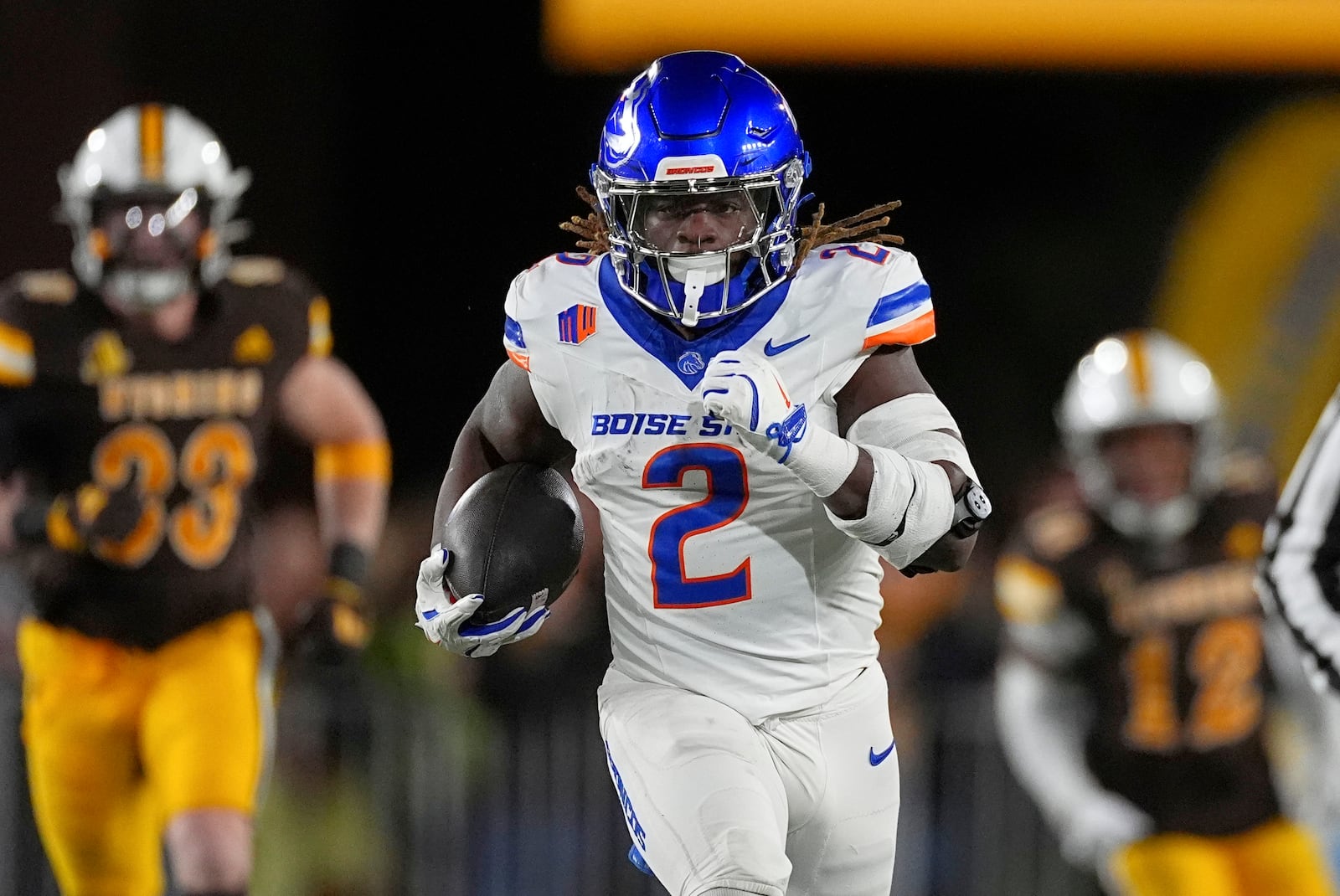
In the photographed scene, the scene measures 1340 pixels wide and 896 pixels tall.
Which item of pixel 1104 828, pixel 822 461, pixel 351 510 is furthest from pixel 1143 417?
pixel 822 461

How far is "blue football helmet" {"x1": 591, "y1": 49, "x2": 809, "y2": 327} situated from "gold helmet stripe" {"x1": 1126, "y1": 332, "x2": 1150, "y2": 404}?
2854 mm

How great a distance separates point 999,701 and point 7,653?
8.57ft

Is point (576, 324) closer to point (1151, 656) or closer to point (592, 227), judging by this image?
point (592, 227)

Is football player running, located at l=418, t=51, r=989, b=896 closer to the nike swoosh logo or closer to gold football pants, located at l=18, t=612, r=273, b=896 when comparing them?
the nike swoosh logo

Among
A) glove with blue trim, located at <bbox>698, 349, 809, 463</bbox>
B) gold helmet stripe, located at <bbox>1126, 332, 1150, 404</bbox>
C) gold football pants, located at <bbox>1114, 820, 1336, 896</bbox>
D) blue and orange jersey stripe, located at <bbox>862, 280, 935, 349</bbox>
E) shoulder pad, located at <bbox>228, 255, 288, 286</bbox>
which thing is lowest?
gold football pants, located at <bbox>1114, 820, 1336, 896</bbox>

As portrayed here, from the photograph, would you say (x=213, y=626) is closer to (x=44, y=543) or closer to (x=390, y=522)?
(x=44, y=543)

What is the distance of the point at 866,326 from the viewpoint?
257 centimetres

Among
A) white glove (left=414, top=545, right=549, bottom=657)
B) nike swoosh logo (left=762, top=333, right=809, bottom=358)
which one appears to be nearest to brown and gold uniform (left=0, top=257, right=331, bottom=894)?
white glove (left=414, top=545, right=549, bottom=657)

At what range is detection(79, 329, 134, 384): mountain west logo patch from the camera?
4566 mm

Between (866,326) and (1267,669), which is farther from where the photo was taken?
(1267,669)

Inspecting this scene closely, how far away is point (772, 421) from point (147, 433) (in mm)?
2598

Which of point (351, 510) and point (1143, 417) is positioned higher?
point (1143, 417)

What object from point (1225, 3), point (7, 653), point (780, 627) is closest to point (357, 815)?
point (7, 653)

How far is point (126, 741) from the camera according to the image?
4355 millimetres
